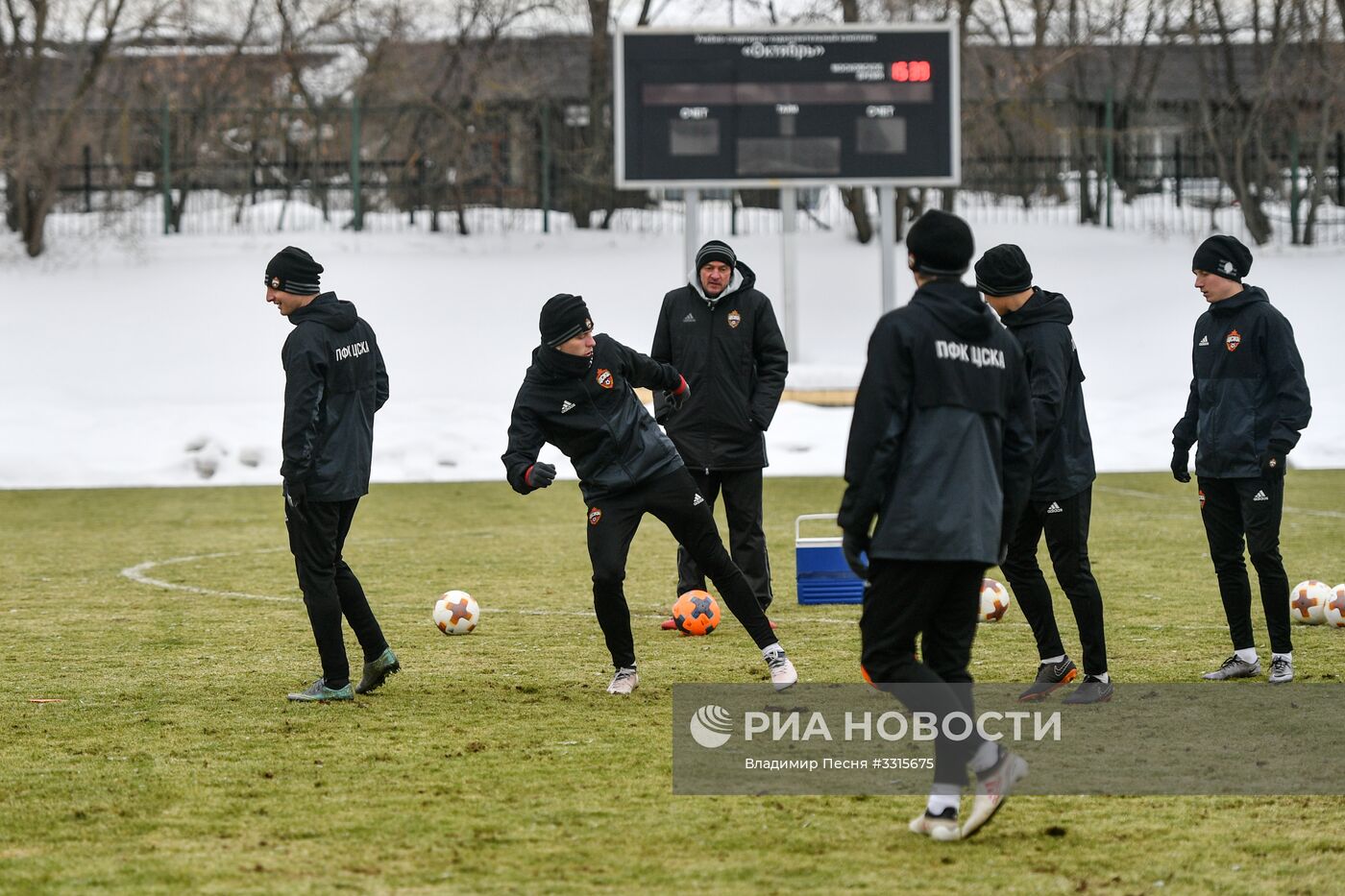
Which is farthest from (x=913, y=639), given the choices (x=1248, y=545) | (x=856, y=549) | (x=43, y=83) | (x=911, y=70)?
(x=43, y=83)

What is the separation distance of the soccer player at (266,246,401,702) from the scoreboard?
13.1 metres

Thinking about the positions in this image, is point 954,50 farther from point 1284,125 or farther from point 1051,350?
point 1051,350

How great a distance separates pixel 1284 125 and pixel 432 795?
28289 mm

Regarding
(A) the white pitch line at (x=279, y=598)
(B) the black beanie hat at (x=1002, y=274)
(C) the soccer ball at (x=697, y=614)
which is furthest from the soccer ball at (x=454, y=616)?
(B) the black beanie hat at (x=1002, y=274)

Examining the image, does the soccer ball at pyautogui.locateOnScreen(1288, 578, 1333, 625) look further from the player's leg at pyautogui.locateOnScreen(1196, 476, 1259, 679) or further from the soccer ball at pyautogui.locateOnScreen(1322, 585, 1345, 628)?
the player's leg at pyautogui.locateOnScreen(1196, 476, 1259, 679)

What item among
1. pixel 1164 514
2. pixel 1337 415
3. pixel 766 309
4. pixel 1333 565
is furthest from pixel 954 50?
pixel 766 309

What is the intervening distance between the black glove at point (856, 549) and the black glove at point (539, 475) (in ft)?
6.98

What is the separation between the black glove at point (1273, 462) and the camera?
682 centimetres

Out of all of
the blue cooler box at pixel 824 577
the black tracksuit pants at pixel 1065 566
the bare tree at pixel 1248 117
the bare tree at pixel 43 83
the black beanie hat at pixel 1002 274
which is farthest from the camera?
the bare tree at pixel 1248 117

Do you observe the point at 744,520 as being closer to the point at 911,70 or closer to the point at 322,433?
the point at 322,433

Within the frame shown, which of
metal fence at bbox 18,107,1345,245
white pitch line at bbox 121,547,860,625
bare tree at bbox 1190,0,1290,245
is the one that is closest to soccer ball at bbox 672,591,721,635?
white pitch line at bbox 121,547,860,625

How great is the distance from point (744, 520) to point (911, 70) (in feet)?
40.4

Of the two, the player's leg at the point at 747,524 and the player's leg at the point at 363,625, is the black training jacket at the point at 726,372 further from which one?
the player's leg at the point at 363,625

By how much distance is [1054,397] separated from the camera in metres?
6.51
